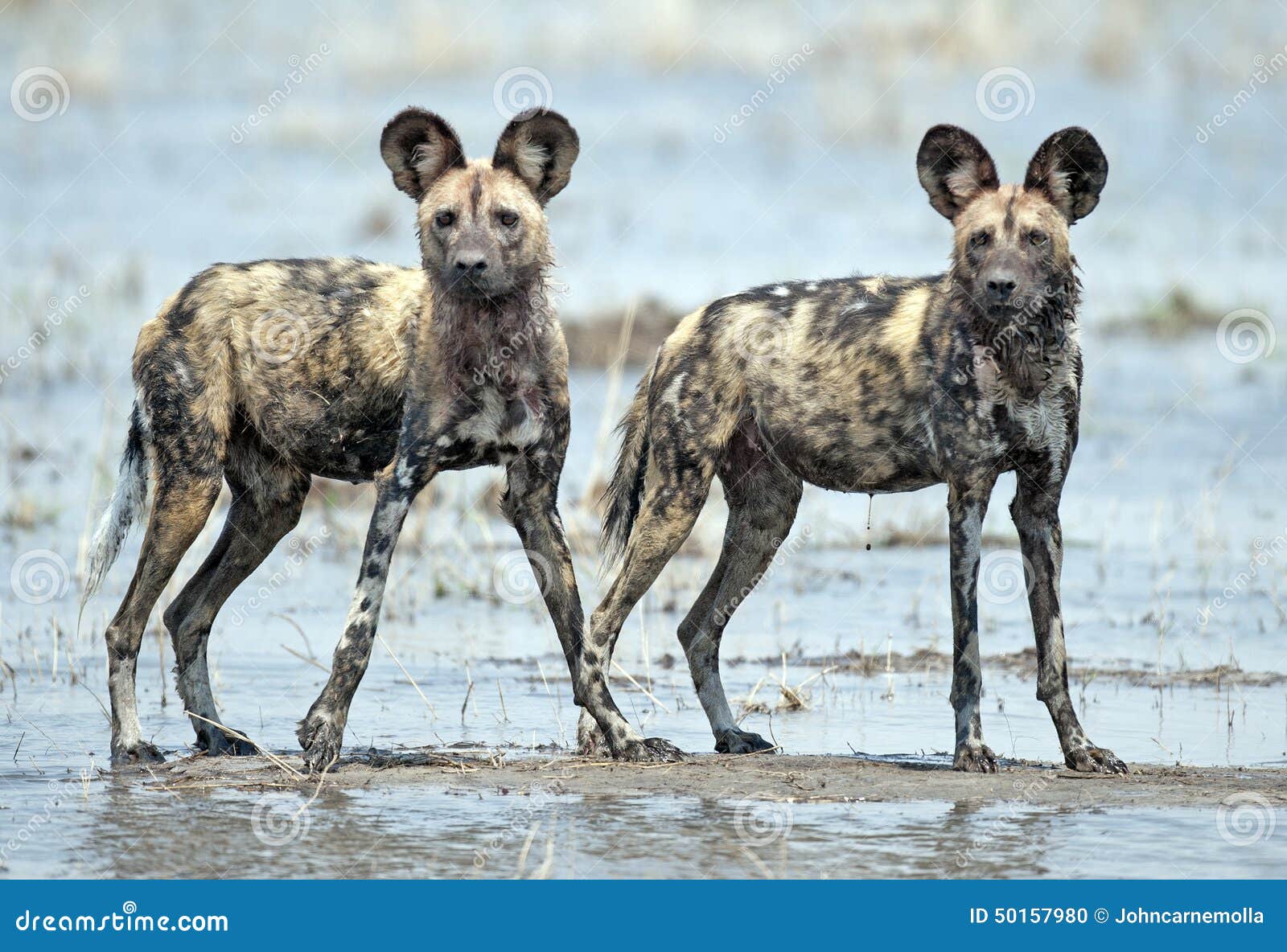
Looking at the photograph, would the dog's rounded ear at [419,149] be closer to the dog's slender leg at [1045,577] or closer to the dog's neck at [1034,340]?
the dog's neck at [1034,340]

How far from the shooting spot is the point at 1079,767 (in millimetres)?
6637

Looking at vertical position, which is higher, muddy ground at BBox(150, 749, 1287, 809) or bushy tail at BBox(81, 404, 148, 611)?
bushy tail at BBox(81, 404, 148, 611)

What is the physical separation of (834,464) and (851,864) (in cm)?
231

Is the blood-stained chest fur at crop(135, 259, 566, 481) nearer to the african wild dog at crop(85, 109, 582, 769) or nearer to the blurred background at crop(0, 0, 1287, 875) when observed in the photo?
the african wild dog at crop(85, 109, 582, 769)

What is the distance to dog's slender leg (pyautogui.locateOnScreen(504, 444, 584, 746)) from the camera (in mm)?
6816

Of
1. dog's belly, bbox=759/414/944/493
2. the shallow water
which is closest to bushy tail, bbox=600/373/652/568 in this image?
the shallow water

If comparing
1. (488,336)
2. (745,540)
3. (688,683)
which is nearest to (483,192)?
(488,336)

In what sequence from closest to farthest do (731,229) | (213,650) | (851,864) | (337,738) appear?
(851,864)
(337,738)
(213,650)
(731,229)

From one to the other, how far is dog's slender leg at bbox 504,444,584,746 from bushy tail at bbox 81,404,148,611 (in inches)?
62.2

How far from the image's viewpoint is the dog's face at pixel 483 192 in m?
6.49

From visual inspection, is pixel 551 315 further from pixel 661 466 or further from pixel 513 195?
pixel 661 466

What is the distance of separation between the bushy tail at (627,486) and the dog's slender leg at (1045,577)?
1.55 meters

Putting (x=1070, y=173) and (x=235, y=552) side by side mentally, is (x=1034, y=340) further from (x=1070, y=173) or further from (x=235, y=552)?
(x=235, y=552)

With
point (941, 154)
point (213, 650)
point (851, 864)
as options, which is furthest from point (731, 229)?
point (851, 864)
